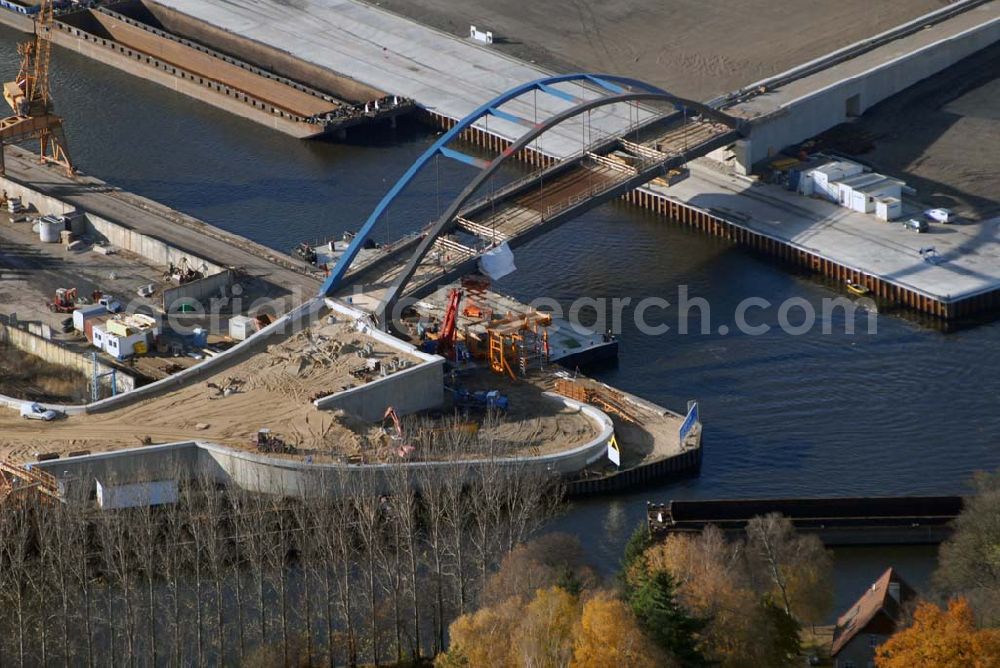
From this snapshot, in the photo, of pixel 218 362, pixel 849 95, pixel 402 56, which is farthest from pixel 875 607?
pixel 402 56

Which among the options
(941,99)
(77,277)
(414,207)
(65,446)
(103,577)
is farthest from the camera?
(941,99)

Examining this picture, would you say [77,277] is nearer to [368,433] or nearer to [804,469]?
[368,433]

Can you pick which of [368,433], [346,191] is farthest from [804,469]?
[346,191]

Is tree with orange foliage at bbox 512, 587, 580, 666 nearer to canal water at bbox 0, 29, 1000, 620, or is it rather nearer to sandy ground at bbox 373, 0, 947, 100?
canal water at bbox 0, 29, 1000, 620

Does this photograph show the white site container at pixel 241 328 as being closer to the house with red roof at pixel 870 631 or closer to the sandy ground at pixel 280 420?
the sandy ground at pixel 280 420

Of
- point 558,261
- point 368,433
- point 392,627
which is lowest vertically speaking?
point 392,627

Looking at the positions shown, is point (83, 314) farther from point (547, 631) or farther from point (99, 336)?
point (547, 631)

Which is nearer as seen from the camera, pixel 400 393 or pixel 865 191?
pixel 400 393

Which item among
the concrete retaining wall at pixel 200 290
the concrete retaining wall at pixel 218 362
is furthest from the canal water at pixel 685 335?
the concrete retaining wall at pixel 218 362
